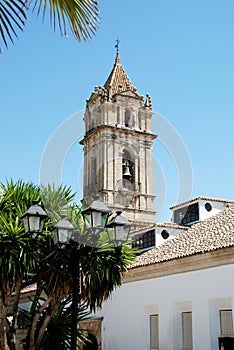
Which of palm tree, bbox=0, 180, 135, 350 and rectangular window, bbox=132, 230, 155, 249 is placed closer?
palm tree, bbox=0, 180, 135, 350

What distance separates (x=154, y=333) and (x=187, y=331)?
159 cm

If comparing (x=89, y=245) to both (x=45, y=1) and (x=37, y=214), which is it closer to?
(x=37, y=214)

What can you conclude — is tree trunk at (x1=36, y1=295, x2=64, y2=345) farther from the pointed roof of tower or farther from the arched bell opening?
the pointed roof of tower

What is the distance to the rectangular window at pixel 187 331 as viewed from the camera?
13852mm

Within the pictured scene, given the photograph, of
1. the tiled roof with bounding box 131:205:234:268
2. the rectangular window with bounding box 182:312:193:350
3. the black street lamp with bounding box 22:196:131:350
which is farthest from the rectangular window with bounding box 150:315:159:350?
the black street lamp with bounding box 22:196:131:350

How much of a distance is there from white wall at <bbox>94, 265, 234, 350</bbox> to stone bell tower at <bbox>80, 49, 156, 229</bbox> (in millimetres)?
21206

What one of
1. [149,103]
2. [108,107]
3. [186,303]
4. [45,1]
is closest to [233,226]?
[186,303]

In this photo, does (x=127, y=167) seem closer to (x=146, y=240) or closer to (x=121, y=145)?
(x=121, y=145)

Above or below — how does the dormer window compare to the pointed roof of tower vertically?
below

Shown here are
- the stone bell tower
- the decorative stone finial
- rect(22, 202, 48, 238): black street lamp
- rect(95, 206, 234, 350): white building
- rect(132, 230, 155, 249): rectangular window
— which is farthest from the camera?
the decorative stone finial

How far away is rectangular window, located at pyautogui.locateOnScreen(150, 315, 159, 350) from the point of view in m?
15.1

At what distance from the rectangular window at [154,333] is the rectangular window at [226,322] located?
9.02ft

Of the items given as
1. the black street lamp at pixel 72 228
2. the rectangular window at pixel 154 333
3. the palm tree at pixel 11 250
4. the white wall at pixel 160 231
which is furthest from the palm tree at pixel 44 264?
the white wall at pixel 160 231

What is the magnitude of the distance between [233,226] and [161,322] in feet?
12.0
